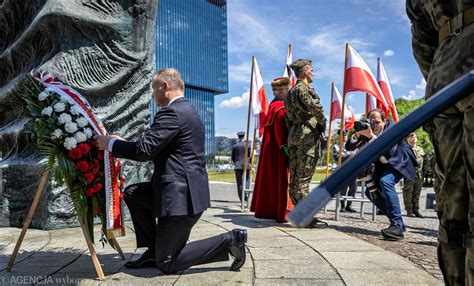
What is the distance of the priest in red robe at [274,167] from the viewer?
6.61 meters

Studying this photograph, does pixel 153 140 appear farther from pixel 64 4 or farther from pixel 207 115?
pixel 207 115

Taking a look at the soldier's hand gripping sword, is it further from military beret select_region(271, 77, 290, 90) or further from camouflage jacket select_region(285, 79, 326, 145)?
military beret select_region(271, 77, 290, 90)

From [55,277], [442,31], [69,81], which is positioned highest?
[69,81]

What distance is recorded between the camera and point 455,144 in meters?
2.01

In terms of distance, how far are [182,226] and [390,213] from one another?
3.18 metres

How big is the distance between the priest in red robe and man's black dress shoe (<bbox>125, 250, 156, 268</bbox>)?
295 centimetres

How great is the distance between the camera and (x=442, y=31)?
2127mm

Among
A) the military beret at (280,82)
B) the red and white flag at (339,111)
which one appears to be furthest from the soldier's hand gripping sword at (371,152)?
the red and white flag at (339,111)

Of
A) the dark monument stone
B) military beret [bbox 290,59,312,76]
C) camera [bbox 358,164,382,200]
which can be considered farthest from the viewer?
military beret [bbox 290,59,312,76]

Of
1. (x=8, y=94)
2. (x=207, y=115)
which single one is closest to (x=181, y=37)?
(x=207, y=115)

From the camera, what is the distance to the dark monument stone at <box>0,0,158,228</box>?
5777mm

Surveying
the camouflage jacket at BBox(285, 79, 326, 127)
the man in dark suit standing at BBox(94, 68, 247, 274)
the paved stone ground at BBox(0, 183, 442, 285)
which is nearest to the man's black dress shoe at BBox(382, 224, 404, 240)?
the paved stone ground at BBox(0, 183, 442, 285)

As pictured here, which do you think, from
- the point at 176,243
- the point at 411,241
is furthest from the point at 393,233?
the point at 176,243

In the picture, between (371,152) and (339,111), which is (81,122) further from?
(339,111)
